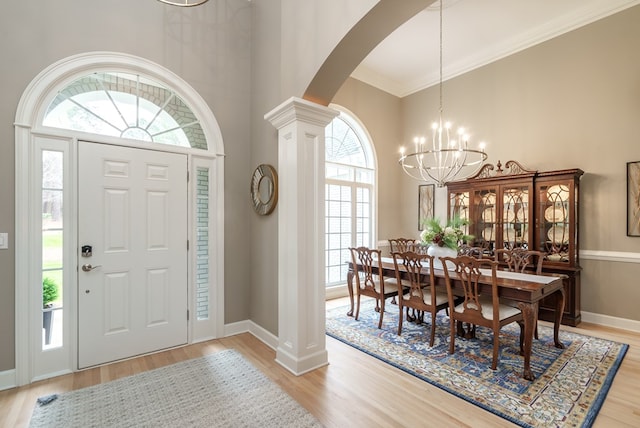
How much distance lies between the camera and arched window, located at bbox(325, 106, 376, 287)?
5.22 meters

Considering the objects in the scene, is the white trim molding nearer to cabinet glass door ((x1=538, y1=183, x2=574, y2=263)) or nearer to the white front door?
cabinet glass door ((x1=538, y1=183, x2=574, y2=263))

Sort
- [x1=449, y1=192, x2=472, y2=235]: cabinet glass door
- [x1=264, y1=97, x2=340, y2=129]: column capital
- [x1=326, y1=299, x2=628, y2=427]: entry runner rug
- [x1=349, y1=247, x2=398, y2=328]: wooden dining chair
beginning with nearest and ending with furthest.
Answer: [x1=326, y1=299, x2=628, y2=427]: entry runner rug, [x1=264, y1=97, x2=340, y2=129]: column capital, [x1=349, y1=247, x2=398, y2=328]: wooden dining chair, [x1=449, y1=192, x2=472, y2=235]: cabinet glass door

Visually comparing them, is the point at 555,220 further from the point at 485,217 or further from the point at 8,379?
the point at 8,379

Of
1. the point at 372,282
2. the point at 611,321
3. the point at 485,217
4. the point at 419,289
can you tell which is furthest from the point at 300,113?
the point at 611,321

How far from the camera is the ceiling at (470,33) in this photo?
3797 millimetres

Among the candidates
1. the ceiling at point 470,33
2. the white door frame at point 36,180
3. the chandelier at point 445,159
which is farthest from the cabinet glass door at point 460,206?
the white door frame at point 36,180

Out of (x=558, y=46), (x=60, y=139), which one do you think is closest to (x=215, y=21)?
(x=60, y=139)

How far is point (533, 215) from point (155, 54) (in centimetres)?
491

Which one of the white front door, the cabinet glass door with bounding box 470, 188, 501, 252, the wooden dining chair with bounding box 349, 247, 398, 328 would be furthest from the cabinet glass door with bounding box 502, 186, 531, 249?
the white front door

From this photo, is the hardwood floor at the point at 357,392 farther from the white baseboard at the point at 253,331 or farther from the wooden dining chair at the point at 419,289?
the wooden dining chair at the point at 419,289

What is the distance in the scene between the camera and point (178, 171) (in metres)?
3.13

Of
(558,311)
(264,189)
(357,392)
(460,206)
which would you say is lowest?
(357,392)

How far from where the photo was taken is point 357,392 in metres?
2.33

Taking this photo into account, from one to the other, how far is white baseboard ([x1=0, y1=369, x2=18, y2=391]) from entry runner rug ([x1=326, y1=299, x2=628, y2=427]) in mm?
2772
